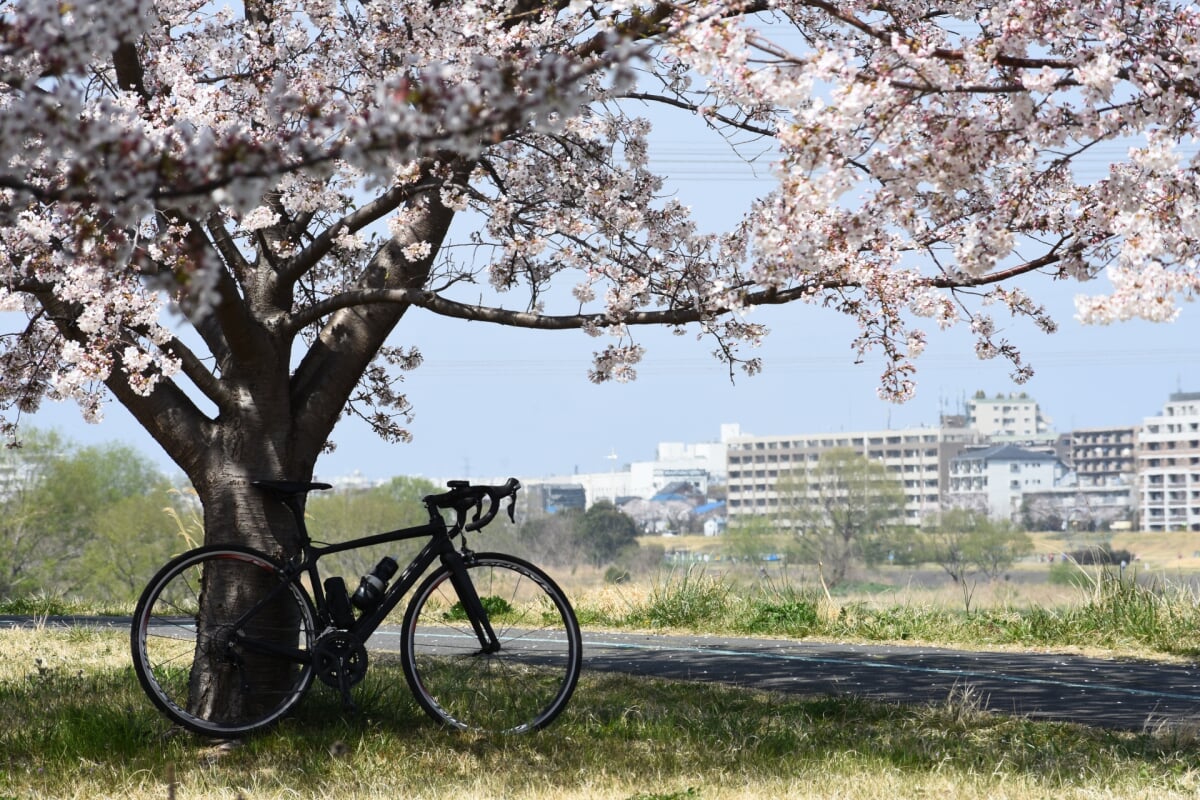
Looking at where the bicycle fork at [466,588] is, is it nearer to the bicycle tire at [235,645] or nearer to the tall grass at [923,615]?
the bicycle tire at [235,645]

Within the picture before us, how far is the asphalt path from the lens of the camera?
789cm

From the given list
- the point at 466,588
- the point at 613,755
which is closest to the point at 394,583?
the point at 466,588

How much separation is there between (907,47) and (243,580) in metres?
4.03

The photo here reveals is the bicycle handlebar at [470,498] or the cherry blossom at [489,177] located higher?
the cherry blossom at [489,177]

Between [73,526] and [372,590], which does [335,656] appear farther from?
[73,526]

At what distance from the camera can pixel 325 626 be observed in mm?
6383

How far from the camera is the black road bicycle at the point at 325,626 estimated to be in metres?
6.34

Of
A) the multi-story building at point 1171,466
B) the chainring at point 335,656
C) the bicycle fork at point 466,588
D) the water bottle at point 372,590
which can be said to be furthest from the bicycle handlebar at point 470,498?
the multi-story building at point 1171,466

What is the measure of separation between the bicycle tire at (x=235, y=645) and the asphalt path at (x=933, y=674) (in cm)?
334

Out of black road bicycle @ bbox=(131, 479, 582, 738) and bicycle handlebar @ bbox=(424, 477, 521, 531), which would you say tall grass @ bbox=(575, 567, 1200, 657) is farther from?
bicycle handlebar @ bbox=(424, 477, 521, 531)

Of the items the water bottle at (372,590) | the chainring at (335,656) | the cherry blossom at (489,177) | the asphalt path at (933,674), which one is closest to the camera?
the cherry blossom at (489,177)

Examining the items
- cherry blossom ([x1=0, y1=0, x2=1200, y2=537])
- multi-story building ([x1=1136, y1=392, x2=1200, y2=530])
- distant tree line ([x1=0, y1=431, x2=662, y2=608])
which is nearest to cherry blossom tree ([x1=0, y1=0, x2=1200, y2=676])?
cherry blossom ([x1=0, y1=0, x2=1200, y2=537])

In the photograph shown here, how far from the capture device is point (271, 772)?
5801 mm

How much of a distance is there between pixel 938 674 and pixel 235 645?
5.18 meters
